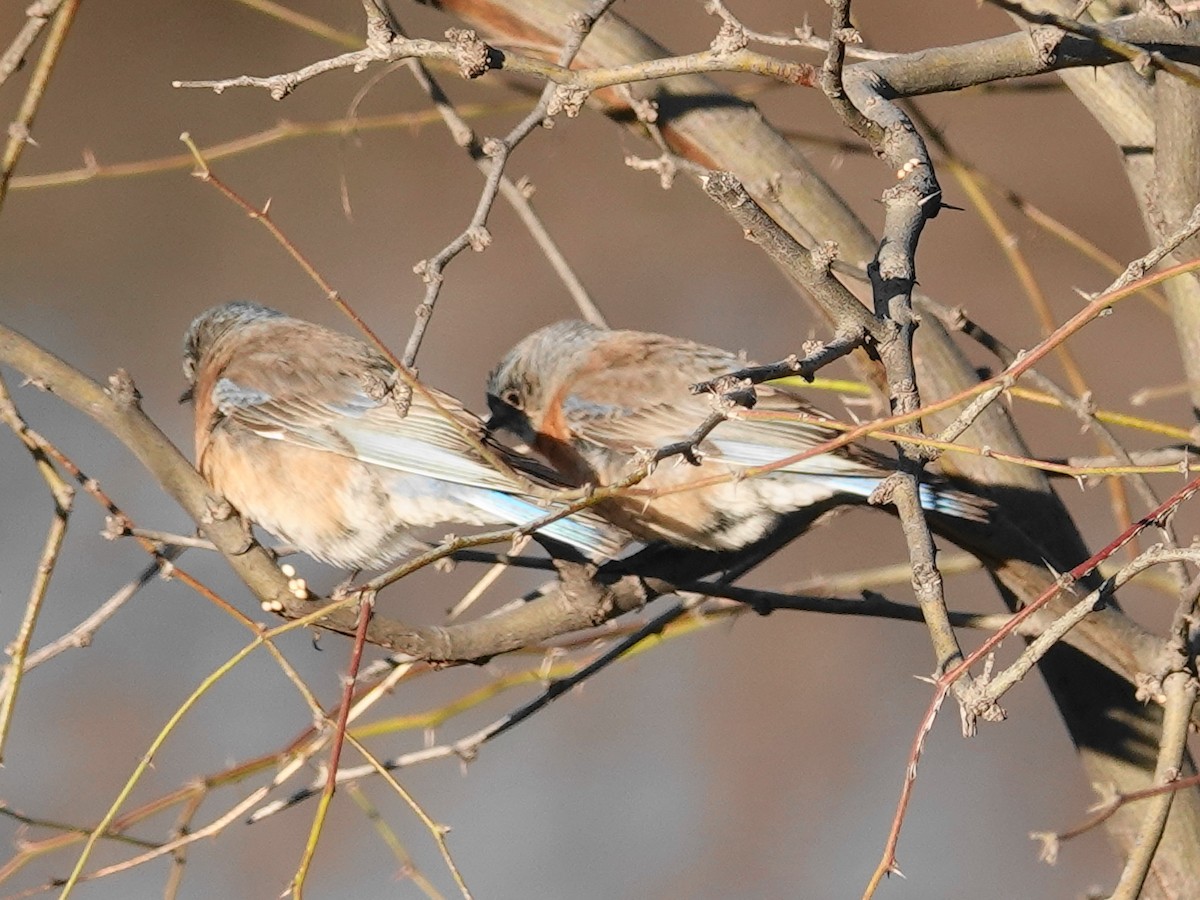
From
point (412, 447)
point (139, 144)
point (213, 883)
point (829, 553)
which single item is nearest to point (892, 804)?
point (829, 553)

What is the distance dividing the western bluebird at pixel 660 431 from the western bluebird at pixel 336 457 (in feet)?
1.17

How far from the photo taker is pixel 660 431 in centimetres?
405

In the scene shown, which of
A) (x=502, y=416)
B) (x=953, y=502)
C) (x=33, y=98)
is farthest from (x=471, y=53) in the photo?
(x=502, y=416)

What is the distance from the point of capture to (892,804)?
591cm

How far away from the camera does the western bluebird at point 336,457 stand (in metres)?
3.71

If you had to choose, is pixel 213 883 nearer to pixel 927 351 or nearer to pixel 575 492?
pixel 927 351

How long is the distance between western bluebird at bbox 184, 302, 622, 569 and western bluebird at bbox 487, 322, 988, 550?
36cm

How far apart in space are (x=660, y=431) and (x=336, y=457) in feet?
2.81

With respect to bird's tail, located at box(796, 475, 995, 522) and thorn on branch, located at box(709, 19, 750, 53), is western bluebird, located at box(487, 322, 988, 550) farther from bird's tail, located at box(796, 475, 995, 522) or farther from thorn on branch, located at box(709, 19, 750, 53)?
thorn on branch, located at box(709, 19, 750, 53)

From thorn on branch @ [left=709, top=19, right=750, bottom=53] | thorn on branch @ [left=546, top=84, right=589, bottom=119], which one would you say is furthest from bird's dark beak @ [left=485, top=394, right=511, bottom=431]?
thorn on branch @ [left=709, top=19, right=750, bottom=53]

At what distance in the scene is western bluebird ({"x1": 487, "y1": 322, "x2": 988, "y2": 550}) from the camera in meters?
3.58

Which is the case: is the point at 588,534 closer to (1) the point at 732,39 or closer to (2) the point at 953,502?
(2) the point at 953,502

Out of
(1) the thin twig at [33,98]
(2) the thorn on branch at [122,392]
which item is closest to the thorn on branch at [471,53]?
(1) the thin twig at [33,98]

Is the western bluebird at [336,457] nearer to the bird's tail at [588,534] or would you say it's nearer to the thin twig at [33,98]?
the bird's tail at [588,534]
